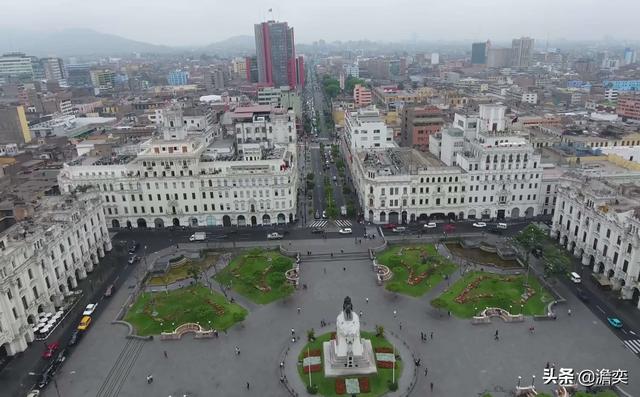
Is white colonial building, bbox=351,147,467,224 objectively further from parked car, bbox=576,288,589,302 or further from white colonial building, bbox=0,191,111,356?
white colonial building, bbox=0,191,111,356

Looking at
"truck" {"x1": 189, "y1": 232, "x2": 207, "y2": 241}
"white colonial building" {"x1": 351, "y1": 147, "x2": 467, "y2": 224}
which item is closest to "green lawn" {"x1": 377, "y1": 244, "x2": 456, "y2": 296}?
"white colonial building" {"x1": 351, "y1": 147, "x2": 467, "y2": 224}

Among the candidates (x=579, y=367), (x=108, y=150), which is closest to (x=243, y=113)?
(x=108, y=150)

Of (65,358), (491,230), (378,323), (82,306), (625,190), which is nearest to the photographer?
(65,358)

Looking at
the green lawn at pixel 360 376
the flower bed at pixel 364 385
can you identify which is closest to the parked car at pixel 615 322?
the green lawn at pixel 360 376

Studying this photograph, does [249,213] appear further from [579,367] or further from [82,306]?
[579,367]

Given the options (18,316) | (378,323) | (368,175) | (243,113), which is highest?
(243,113)

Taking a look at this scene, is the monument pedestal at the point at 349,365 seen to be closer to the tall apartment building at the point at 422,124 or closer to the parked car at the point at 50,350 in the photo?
the parked car at the point at 50,350

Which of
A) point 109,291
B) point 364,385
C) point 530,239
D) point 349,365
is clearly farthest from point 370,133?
point 364,385
